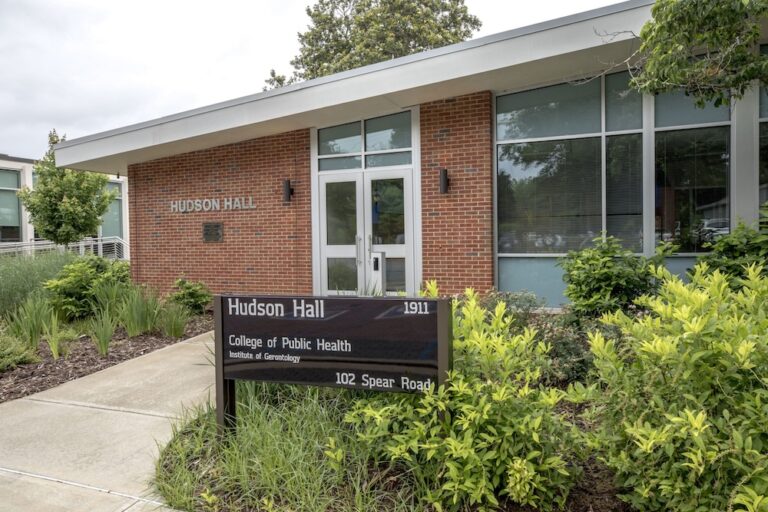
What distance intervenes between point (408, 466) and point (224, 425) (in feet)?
4.53

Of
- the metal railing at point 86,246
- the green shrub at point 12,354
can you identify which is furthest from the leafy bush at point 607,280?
the metal railing at point 86,246

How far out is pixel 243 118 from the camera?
891 centimetres

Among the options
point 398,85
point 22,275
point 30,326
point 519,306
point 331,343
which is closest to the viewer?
point 331,343

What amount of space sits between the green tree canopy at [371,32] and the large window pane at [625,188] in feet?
58.8

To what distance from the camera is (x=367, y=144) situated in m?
9.12

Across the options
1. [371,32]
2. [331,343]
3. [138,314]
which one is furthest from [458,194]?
[371,32]

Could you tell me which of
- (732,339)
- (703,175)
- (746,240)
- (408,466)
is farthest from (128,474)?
(703,175)

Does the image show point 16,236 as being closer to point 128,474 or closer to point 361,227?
point 361,227

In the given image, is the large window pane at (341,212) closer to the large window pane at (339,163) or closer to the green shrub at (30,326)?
the large window pane at (339,163)

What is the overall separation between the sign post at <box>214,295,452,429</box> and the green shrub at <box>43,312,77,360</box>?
3.72 metres

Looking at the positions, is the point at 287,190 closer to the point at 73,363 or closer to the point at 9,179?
the point at 73,363

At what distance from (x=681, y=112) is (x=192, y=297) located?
313 inches

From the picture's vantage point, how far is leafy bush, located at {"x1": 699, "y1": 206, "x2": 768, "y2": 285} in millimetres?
5859

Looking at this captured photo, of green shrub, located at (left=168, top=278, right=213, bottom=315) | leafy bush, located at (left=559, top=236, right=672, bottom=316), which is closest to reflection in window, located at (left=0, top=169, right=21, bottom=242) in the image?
green shrub, located at (left=168, top=278, right=213, bottom=315)
